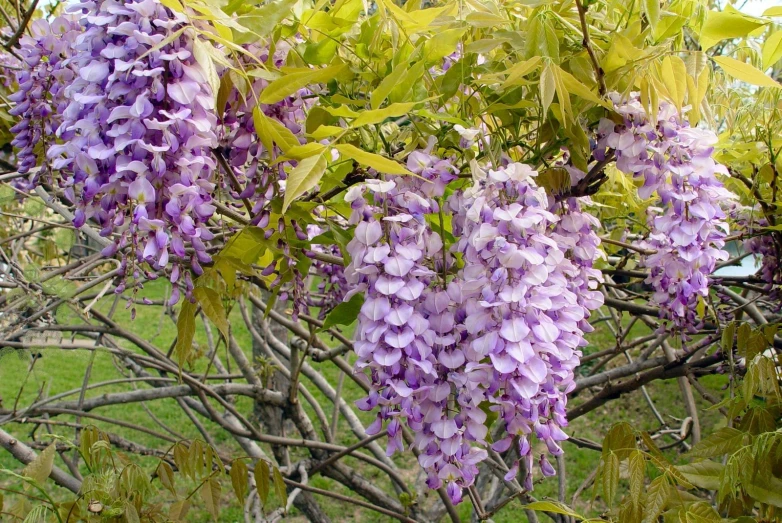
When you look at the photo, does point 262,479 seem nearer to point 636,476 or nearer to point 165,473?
point 165,473

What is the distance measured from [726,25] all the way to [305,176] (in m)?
0.66

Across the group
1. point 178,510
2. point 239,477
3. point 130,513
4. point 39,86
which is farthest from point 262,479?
point 39,86

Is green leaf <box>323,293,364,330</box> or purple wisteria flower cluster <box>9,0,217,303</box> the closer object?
Result: purple wisteria flower cluster <box>9,0,217,303</box>

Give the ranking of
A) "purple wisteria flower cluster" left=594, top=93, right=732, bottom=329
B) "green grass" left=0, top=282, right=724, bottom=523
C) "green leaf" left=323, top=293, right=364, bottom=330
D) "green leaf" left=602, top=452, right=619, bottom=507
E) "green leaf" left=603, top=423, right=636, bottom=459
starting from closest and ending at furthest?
"purple wisteria flower cluster" left=594, top=93, right=732, bottom=329
"green leaf" left=323, top=293, right=364, bottom=330
"green leaf" left=602, top=452, right=619, bottom=507
"green leaf" left=603, top=423, right=636, bottom=459
"green grass" left=0, top=282, right=724, bottom=523

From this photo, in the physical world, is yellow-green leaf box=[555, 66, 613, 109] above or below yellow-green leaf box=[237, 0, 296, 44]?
below

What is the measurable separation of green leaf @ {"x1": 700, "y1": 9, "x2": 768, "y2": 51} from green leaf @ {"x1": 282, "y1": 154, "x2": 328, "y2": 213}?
61cm

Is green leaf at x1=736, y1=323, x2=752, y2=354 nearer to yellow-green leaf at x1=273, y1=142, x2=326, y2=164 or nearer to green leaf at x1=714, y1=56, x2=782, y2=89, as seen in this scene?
green leaf at x1=714, y1=56, x2=782, y2=89

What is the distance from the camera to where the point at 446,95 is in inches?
42.0

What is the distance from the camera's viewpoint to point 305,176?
33.2 inches

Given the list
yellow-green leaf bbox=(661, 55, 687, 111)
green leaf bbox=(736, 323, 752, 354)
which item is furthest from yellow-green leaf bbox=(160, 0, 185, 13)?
green leaf bbox=(736, 323, 752, 354)

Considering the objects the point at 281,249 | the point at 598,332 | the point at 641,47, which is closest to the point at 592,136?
the point at 641,47

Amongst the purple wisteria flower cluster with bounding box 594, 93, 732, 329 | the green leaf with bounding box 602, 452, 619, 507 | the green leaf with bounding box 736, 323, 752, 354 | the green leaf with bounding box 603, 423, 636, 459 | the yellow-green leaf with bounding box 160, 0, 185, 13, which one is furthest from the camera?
the green leaf with bounding box 736, 323, 752, 354

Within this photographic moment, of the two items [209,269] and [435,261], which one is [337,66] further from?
[209,269]

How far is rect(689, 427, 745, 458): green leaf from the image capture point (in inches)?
53.9
